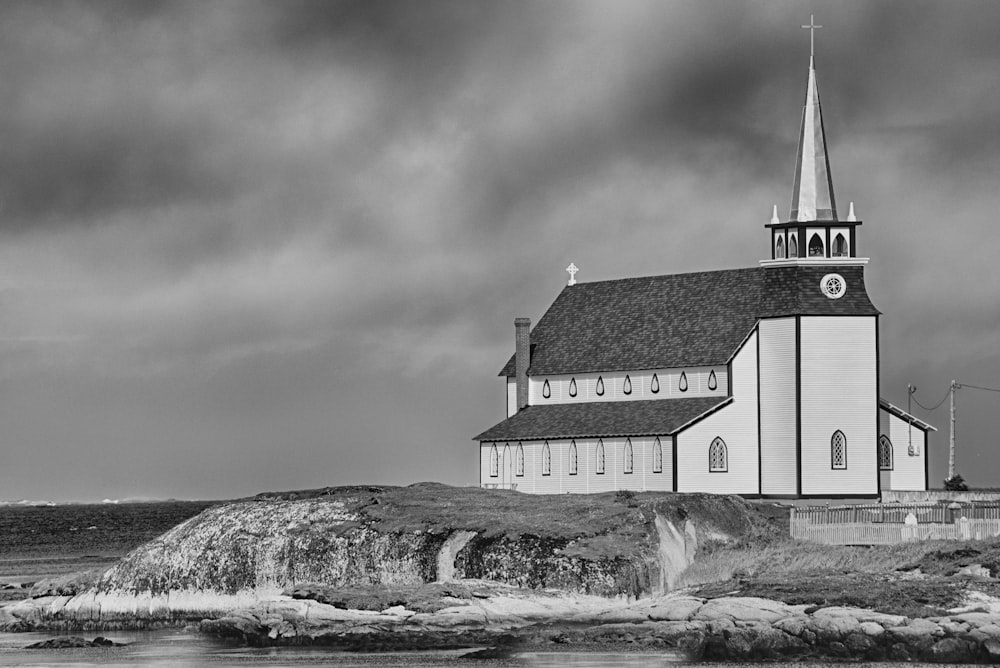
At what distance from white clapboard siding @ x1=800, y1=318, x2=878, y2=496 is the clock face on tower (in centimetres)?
120

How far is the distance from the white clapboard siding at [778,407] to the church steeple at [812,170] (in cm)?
518

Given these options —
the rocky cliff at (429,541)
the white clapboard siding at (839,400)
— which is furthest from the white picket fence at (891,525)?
the white clapboard siding at (839,400)

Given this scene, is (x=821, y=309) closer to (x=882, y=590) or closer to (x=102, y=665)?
(x=882, y=590)

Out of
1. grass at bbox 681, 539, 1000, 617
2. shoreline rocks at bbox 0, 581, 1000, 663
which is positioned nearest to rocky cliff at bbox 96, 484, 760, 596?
shoreline rocks at bbox 0, 581, 1000, 663

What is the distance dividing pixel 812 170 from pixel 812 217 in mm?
2262

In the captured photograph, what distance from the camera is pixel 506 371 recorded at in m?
87.9

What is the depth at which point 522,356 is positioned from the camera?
8644 cm

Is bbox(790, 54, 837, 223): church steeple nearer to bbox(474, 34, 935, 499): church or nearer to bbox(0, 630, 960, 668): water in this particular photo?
bbox(474, 34, 935, 499): church

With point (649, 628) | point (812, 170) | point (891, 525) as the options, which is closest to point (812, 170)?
point (812, 170)

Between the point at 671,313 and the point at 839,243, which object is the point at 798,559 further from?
the point at 671,313

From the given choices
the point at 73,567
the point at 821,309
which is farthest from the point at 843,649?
the point at 73,567

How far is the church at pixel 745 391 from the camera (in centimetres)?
7425

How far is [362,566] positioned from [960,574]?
53.0 feet

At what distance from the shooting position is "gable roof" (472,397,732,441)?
76125 mm
